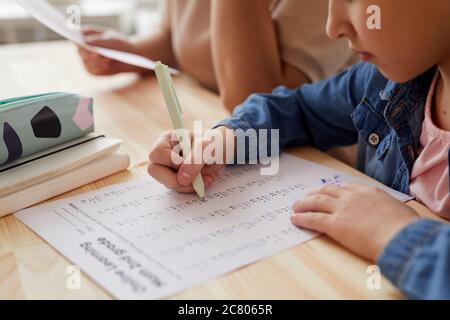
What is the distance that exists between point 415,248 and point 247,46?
53 centimetres

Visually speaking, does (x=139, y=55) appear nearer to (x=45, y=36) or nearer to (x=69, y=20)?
(x=69, y=20)

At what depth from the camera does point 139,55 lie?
116 centimetres

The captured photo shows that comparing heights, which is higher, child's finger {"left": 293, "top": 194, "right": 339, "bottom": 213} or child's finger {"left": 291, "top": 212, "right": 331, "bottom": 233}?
child's finger {"left": 293, "top": 194, "right": 339, "bottom": 213}

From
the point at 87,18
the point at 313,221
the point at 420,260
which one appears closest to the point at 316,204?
the point at 313,221

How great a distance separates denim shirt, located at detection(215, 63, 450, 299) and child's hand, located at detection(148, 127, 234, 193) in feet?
0.29

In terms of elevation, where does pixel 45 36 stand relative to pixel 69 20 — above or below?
below

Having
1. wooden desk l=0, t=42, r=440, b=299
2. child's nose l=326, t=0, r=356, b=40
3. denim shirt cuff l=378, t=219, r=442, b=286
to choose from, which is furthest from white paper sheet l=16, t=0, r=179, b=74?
denim shirt cuff l=378, t=219, r=442, b=286

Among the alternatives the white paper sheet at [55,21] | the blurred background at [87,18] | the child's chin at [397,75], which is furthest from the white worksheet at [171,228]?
the blurred background at [87,18]

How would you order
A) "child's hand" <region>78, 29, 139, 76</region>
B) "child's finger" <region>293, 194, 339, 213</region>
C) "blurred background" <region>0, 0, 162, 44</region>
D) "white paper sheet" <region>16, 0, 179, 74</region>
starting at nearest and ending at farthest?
"child's finger" <region>293, 194, 339, 213</region> → "white paper sheet" <region>16, 0, 179, 74</region> → "child's hand" <region>78, 29, 139, 76</region> → "blurred background" <region>0, 0, 162, 44</region>

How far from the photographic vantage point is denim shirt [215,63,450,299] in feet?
2.23

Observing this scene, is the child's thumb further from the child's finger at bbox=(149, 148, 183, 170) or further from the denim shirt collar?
the denim shirt collar

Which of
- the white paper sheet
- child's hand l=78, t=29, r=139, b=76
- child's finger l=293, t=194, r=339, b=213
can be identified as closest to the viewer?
child's finger l=293, t=194, r=339, b=213
